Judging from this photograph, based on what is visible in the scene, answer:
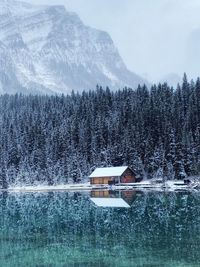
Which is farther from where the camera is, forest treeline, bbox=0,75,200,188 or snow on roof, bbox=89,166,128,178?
snow on roof, bbox=89,166,128,178

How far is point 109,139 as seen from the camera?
444 feet

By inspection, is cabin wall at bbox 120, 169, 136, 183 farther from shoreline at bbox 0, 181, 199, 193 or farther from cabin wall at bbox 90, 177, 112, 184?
cabin wall at bbox 90, 177, 112, 184

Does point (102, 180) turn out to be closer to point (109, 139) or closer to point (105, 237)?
point (109, 139)

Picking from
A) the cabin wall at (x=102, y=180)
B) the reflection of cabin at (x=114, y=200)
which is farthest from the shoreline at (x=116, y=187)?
the reflection of cabin at (x=114, y=200)

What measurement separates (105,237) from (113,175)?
76.3 metres

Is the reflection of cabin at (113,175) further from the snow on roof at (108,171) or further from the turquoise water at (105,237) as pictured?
the turquoise water at (105,237)

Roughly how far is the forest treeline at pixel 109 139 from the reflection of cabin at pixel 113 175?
149 inches

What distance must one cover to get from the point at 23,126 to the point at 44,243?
12890 centimetres

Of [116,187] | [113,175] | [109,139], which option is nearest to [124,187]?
[116,187]

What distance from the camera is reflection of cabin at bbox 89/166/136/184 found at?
388ft

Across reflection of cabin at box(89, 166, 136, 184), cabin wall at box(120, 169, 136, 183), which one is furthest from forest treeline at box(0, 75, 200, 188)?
reflection of cabin at box(89, 166, 136, 184)

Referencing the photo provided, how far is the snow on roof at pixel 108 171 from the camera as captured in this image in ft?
388

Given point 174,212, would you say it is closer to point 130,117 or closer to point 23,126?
point 130,117

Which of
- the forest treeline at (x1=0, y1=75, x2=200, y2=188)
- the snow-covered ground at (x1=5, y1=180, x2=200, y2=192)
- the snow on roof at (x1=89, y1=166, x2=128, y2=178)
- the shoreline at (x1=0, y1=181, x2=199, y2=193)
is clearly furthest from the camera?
the snow on roof at (x1=89, y1=166, x2=128, y2=178)
